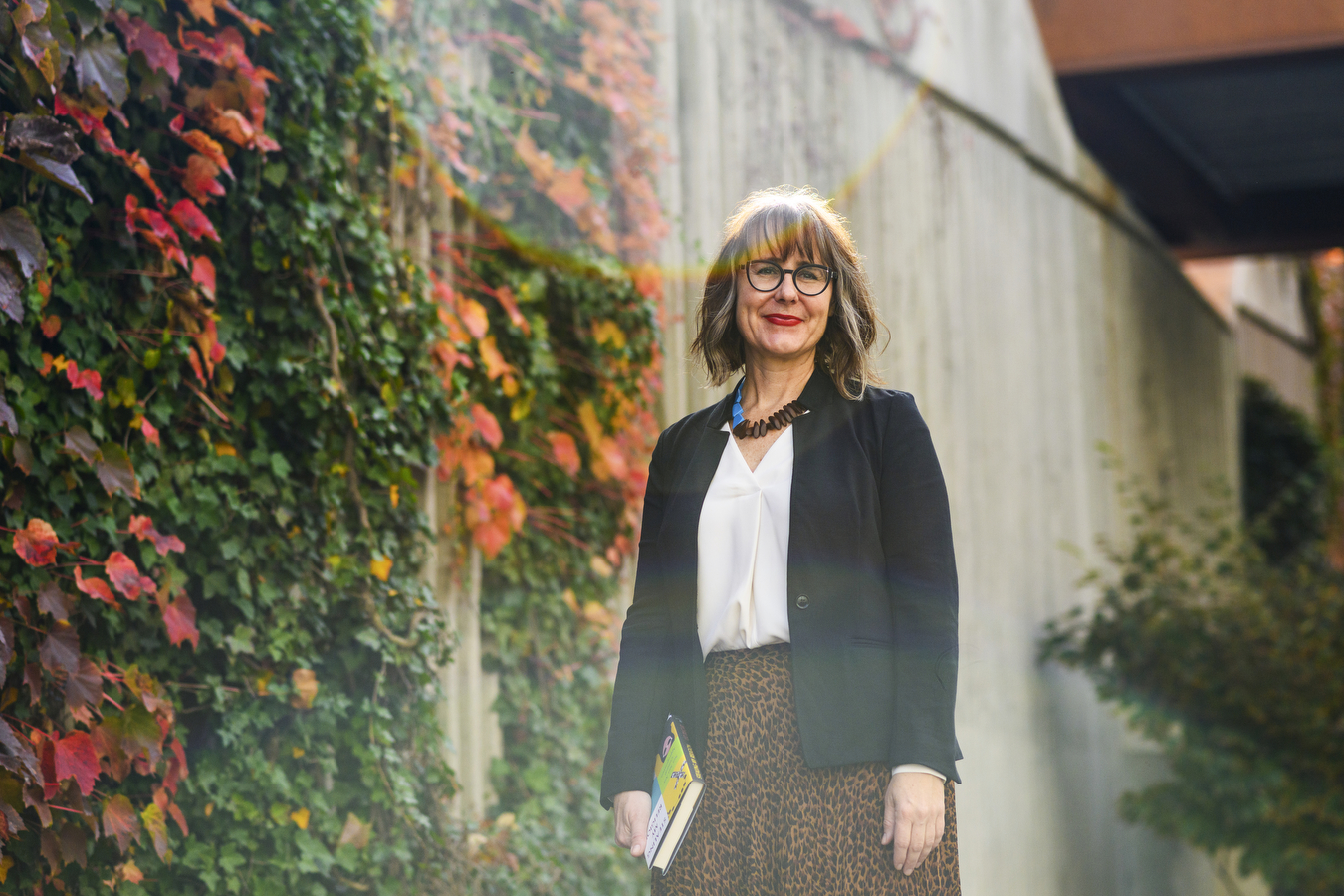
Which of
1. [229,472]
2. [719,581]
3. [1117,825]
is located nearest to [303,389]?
[229,472]

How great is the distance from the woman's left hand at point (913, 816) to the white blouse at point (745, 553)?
0.24 meters

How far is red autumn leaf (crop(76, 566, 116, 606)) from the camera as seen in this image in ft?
6.15

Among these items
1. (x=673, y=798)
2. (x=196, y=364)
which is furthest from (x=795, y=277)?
(x=196, y=364)

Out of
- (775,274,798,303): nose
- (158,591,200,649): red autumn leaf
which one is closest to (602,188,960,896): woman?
(775,274,798,303): nose

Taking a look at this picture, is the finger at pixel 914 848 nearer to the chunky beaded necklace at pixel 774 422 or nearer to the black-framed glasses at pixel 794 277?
the chunky beaded necklace at pixel 774 422

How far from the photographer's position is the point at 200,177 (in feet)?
7.00

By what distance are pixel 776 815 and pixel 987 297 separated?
3523 millimetres

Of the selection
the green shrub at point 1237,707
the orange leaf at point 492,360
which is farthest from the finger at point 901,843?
the green shrub at point 1237,707

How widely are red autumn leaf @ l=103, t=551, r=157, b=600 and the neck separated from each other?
100 centimetres

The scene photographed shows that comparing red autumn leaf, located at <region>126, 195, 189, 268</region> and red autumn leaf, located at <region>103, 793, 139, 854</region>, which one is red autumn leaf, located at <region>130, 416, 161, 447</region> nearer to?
red autumn leaf, located at <region>126, 195, 189, 268</region>

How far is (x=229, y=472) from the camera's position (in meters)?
2.20

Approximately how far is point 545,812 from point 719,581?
1.42 metres

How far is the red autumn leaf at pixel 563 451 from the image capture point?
2.99 m

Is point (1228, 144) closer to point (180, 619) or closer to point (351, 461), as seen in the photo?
point (351, 461)
